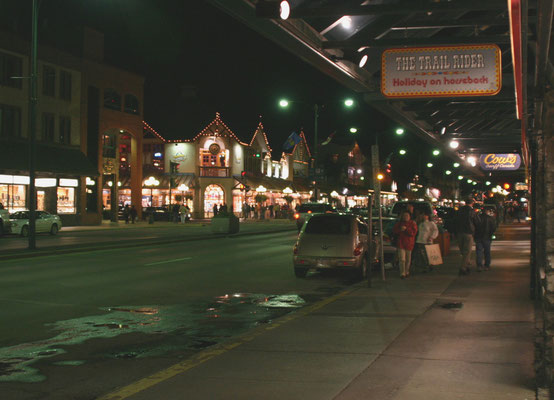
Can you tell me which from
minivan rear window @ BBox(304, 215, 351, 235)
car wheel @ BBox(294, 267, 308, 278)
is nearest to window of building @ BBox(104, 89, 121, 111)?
minivan rear window @ BBox(304, 215, 351, 235)

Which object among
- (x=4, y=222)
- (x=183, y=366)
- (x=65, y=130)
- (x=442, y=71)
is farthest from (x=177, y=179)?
(x=183, y=366)

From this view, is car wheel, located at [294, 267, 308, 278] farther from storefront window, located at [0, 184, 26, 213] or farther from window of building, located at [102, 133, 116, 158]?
window of building, located at [102, 133, 116, 158]

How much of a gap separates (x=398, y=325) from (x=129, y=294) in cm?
618

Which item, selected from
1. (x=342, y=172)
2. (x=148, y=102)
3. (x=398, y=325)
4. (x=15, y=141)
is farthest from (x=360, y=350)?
(x=342, y=172)

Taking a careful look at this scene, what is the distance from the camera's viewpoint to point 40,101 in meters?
40.6

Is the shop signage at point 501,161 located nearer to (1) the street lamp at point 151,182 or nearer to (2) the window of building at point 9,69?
(2) the window of building at point 9,69

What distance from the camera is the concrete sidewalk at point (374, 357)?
19.9ft

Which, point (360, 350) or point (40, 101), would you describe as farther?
point (40, 101)

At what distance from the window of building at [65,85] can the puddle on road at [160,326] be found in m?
33.2

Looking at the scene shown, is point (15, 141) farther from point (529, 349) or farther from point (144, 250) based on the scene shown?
point (529, 349)

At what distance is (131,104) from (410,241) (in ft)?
125

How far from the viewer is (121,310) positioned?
11.4 m

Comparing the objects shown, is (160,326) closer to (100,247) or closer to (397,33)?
(397,33)

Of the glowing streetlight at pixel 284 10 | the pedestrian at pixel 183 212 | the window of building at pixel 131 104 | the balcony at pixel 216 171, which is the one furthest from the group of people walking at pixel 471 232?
the balcony at pixel 216 171
